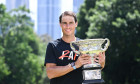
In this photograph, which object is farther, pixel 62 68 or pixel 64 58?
pixel 64 58

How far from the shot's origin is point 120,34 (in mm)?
20406

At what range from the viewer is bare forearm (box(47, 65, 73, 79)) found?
3.57 m

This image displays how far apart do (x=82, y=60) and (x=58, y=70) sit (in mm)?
303

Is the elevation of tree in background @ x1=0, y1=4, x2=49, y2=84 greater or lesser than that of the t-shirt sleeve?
lesser

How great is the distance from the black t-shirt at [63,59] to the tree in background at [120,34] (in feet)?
54.5

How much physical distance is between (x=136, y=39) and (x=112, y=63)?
9.86ft

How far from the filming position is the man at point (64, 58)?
3666 millimetres

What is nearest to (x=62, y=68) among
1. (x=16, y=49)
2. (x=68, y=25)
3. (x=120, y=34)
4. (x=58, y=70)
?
(x=58, y=70)

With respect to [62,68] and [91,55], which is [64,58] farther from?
[91,55]

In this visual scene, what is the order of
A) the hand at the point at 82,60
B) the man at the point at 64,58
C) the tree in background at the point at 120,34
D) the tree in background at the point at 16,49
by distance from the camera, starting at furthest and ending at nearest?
the tree in background at the point at 16,49
the tree in background at the point at 120,34
the man at the point at 64,58
the hand at the point at 82,60

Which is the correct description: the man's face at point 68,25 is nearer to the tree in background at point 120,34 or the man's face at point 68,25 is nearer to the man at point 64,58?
the man at point 64,58

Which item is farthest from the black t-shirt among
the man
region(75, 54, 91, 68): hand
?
region(75, 54, 91, 68): hand

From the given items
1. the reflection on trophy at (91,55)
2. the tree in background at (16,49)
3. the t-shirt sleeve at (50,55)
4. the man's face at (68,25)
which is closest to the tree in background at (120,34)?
the tree in background at (16,49)

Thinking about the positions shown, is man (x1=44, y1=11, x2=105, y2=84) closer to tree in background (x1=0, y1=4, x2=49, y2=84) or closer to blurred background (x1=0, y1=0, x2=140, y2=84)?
blurred background (x1=0, y1=0, x2=140, y2=84)
